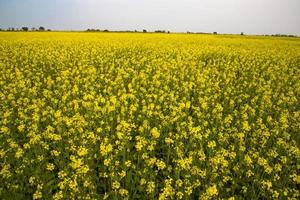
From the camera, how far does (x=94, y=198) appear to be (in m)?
4.39

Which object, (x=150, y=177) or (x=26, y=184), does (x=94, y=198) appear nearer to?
(x=150, y=177)

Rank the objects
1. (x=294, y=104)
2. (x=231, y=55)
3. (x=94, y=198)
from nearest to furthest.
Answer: (x=94, y=198) → (x=294, y=104) → (x=231, y=55)

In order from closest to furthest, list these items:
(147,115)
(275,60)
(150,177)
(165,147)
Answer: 1. (150,177)
2. (165,147)
3. (147,115)
4. (275,60)

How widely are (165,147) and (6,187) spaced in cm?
294

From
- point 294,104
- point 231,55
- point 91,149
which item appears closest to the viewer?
point 91,149

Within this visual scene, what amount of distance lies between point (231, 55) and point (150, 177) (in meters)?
14.9

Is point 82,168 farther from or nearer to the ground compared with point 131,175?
farther from the ground

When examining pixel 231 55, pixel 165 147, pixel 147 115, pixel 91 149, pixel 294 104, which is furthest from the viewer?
pixel 231 55

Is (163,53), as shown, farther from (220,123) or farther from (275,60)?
(220,123)

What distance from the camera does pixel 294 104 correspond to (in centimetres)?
898

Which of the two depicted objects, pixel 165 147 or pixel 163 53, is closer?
pixel 165 147

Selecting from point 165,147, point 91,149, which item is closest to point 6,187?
point 91,149

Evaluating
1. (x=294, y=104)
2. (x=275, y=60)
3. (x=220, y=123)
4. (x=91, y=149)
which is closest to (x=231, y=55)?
(x=275, y=60)

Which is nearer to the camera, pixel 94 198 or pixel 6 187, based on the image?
pixel 94 198
